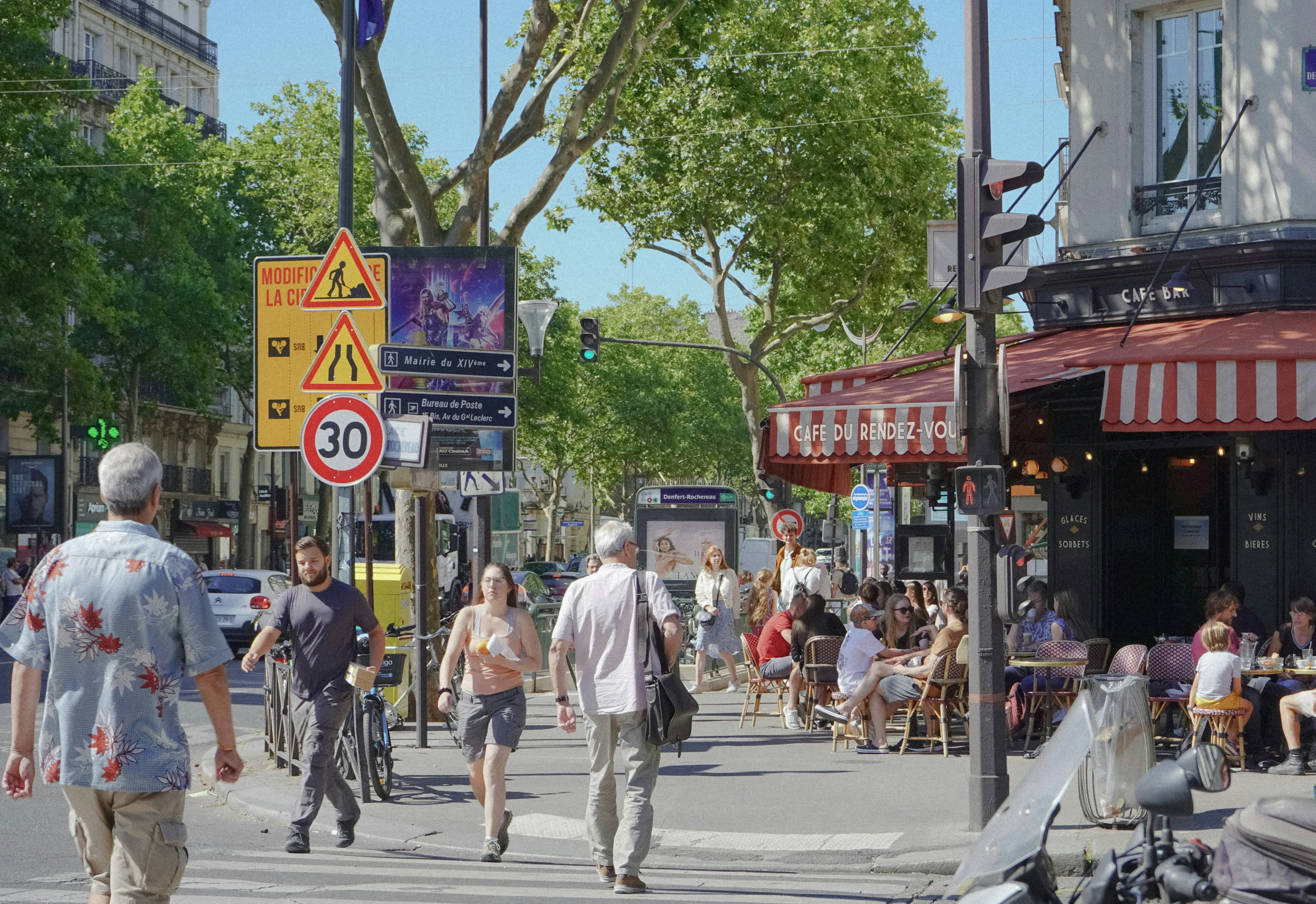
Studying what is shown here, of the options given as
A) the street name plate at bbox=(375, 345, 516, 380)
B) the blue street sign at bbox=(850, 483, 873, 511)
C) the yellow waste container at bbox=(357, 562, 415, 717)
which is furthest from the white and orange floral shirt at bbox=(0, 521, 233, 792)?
the blue street sign at bbox=(850, 483, 873, 511)

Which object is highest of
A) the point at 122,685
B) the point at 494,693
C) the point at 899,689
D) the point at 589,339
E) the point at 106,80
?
the point at 106,80

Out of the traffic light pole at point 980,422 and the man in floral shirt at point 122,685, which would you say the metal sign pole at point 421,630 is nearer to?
the traffic light pole at point 980,422

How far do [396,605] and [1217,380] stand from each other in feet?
24.8

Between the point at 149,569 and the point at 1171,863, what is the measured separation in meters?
3.04

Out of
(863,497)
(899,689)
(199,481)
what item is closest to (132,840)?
(899,689)

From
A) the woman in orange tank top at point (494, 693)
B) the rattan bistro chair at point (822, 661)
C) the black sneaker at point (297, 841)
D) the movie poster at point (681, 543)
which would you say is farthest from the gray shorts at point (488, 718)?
the movie poster at point (681, 543)

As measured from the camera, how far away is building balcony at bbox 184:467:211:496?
199 feet

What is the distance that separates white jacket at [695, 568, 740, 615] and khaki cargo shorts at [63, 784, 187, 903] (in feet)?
52.5

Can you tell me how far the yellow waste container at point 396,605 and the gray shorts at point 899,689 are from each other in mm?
4421

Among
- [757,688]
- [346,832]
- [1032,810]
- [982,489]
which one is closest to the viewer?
[1032,810]

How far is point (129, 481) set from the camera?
4926mm

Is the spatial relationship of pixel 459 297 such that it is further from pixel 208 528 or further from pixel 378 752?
pixel 208 528

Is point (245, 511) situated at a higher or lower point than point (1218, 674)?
higher

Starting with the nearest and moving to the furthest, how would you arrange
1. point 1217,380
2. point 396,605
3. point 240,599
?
point 1217,380 → point 396,605 → point 240,599
